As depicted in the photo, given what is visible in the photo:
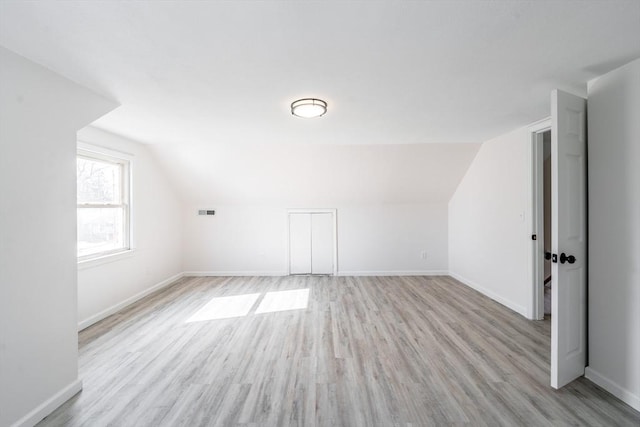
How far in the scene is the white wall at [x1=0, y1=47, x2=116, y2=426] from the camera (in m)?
1.69

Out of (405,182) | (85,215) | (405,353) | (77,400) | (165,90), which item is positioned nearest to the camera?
(77,400)

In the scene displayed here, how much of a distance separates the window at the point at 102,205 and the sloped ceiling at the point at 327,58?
0.54 metres

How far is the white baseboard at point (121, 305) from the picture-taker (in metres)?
3.23

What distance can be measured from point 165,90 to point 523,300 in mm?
4476

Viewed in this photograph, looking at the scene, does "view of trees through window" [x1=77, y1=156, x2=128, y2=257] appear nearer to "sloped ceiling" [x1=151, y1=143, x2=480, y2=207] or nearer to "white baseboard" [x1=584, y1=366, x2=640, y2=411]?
"sloped ceiling" [x1=151, y1=143, x2=480, y2=207]

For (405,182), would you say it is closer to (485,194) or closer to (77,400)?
(485,194)

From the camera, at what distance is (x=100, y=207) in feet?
11.7

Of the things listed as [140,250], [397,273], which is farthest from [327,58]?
[397,273]

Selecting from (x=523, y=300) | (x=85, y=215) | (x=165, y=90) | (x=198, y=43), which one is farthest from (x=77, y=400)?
(x=523, y=300)

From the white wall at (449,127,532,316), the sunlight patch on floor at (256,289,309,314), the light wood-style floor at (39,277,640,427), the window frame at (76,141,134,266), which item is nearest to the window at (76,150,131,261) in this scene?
the window frame at (76,141,134,266)

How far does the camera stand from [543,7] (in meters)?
1.36

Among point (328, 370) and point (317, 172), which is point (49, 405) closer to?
point (328, 370)

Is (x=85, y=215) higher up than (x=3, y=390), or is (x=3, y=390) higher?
(x=85, y=215)

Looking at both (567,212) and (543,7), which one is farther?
(567,212)
